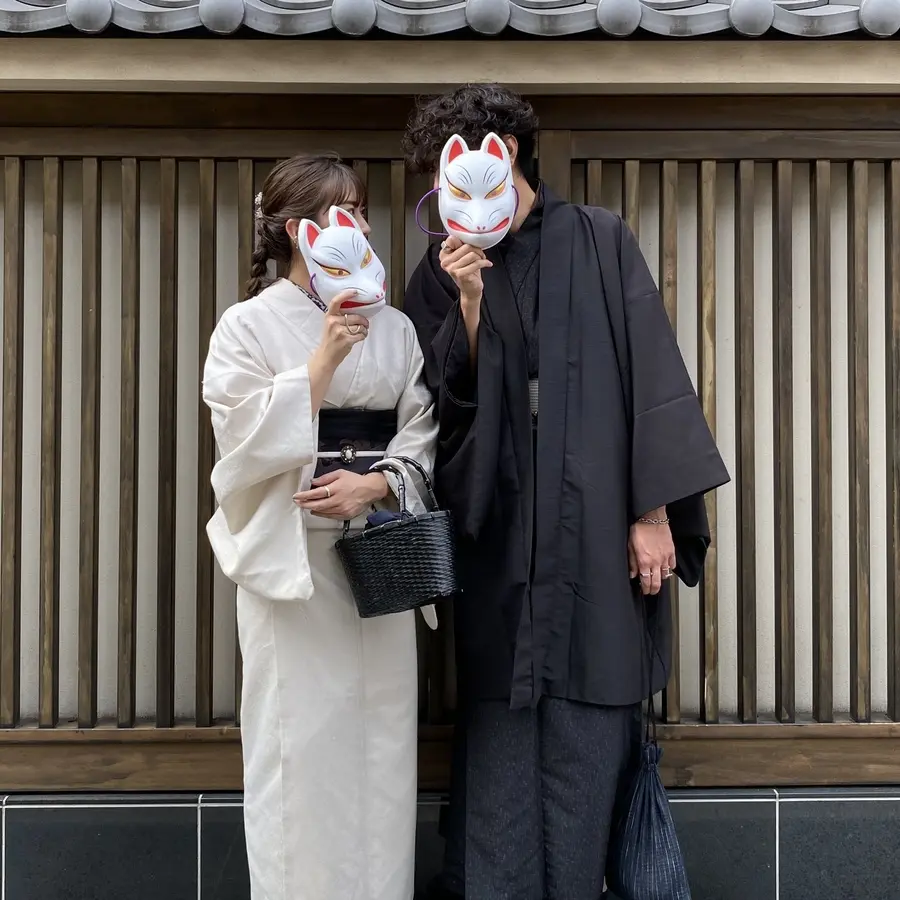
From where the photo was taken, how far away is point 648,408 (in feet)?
8.91

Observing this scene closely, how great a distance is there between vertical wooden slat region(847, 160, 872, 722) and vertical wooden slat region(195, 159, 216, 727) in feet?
8.05

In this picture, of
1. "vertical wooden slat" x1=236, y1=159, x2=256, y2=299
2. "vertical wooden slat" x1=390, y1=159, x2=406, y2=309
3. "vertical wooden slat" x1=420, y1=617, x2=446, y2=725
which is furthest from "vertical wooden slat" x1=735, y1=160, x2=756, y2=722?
"vertical wooden slat" x1=236, y1=159, x2=256, y2=299

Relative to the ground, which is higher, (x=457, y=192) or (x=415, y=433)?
(x=457, y=192)

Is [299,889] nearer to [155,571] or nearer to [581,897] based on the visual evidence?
[581,897]

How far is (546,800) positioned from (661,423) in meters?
1.23

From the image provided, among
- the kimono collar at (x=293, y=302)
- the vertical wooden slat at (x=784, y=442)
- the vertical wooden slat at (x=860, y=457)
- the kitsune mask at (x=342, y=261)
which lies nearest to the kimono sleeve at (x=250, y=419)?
the kimono collar at (x=293, y=302)

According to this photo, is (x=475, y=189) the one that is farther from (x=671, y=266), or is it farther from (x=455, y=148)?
(x=671, y=266)

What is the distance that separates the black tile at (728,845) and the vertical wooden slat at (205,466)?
6.07 feet

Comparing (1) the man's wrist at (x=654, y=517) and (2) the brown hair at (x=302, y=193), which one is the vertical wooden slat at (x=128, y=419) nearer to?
(2) the brown hair at (x=302, y=193)

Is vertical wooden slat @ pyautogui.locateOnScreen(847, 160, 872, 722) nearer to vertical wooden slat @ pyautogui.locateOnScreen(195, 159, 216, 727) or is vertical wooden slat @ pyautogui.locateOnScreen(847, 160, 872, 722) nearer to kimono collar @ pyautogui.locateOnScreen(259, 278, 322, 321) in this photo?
kimono collar @ pyautogui.locateOnScreen(259, 278, 322, 321)

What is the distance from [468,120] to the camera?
2699 mm

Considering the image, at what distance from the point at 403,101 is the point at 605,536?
1.77 meters

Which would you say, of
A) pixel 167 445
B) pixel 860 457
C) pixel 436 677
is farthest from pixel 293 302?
pixel 860 457

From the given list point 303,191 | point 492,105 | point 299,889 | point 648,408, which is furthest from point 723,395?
point 299,889
